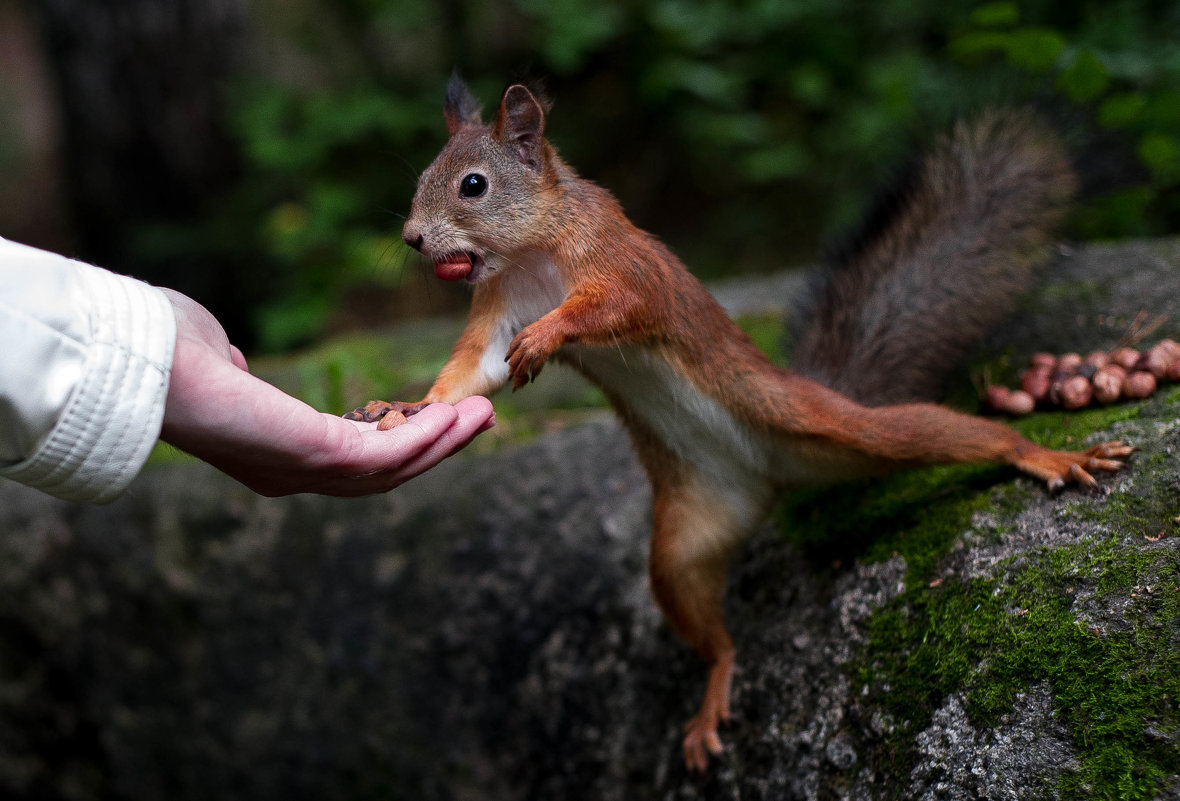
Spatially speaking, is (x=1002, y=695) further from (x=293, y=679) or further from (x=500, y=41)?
(x=500, y=41)

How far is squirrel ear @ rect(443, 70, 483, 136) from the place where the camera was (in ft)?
5.87

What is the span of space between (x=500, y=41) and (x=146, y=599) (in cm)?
352

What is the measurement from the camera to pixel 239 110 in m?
4.29

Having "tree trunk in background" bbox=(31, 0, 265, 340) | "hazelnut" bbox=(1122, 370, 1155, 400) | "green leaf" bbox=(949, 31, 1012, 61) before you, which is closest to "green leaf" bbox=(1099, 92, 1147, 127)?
"green leaf" bbox=(949, 31, 1012, 61)

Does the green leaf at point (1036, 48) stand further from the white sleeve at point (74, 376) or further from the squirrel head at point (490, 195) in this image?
the white sleeve at point (74, 376)

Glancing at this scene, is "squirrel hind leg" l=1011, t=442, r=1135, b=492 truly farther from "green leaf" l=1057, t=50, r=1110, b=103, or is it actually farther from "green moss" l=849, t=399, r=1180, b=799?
"green leaf" l=1057, t=50, r=1110, b=103

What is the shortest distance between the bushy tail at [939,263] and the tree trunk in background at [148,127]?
3604mm

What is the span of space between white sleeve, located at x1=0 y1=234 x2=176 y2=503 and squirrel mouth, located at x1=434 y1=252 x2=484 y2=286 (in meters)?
0.48

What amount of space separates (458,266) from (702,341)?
496mm

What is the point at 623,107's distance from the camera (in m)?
4.84

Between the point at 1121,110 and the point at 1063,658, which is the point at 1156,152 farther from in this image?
the point at 1063,658

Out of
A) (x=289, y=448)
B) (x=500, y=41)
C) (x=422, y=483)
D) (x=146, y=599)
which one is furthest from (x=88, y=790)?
(x=500, y=41)

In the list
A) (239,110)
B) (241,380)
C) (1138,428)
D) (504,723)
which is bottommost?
(504,723)

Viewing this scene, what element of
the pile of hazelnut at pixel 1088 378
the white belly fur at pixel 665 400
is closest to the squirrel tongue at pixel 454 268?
the white belly fur at pixel 665 400
